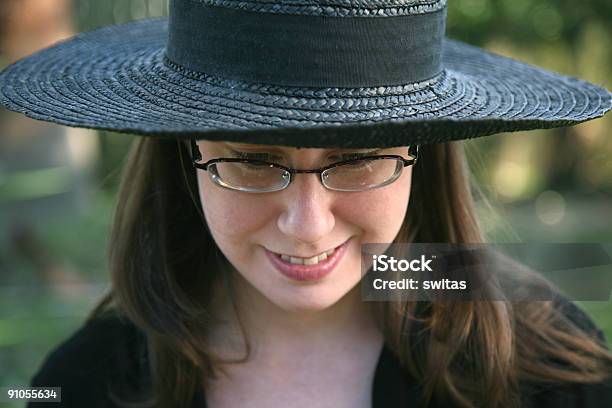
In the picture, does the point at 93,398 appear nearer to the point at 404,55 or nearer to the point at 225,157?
the point at 225,157

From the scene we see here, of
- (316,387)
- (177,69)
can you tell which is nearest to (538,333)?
(316,387)

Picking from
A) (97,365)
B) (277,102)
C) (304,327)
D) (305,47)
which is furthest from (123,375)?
(305,47)

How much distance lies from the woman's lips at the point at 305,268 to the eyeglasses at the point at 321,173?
174 mm

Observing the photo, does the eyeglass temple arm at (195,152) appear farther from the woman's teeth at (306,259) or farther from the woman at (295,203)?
the woman's teeth at (306,259)

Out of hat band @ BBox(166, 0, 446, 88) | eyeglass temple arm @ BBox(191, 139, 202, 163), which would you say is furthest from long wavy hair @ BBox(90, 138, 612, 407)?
hat band @ BBox(166, 0, 446, 88)

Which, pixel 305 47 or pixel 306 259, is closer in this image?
pixel 305 47

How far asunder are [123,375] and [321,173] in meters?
0.94

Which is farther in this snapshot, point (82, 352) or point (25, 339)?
point (25, 339)

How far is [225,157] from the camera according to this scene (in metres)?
1.97

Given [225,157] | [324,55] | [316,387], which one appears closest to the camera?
[324,55]

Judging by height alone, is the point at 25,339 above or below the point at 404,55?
below

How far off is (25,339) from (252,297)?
3.05 metres

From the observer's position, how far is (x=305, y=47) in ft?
5.89

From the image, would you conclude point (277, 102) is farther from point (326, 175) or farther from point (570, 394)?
point (570, 394)
